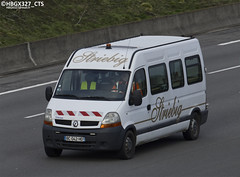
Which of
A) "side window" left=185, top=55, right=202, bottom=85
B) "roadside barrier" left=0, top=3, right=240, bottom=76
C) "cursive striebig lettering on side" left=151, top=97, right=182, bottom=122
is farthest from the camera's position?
"roadside barrier" left=0, top=3, right=240, bottom=76

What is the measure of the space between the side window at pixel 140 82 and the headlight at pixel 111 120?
0.99 m

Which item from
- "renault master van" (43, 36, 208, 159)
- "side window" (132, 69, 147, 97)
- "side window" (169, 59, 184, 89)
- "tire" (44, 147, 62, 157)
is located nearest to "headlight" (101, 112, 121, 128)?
"renault master van" (43, 36, 208, 159)

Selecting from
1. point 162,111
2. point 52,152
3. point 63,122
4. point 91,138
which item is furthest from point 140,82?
point 52,152

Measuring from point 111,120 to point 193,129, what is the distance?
11.7ft

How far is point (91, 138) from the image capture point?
576 inches

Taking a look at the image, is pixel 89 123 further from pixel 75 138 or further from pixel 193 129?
pixel 193 129

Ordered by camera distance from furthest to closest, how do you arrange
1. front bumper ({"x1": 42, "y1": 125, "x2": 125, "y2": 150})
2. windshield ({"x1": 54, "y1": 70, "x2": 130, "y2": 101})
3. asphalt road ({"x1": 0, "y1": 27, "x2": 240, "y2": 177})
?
windshield ({"x1": 54, "y1": 70, "x2": 130, "y2": 101}) < front bumper ({"x1": 42, "y1": 125, "x2": 125, "y2": 150}) < asphalt road ({"x1": 0, "y1": 27, "x2": 240, "y2": 177})

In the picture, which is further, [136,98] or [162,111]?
[162,111]

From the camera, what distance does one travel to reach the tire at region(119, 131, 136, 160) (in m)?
14.9

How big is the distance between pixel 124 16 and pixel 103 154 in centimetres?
2359

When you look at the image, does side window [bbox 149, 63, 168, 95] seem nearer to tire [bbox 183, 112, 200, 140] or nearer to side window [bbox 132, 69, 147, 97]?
side window [bbox 132, 69, 147, 97]

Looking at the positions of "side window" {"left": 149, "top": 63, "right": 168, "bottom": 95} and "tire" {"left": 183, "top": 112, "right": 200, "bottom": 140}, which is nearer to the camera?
"side window" {"left": 149, "top": 63, "right": 168, "bottom": 95}

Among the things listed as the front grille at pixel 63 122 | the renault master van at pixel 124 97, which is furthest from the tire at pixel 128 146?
the front grille at pixel 63 122

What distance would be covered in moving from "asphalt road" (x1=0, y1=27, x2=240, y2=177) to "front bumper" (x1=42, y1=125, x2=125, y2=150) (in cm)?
32
